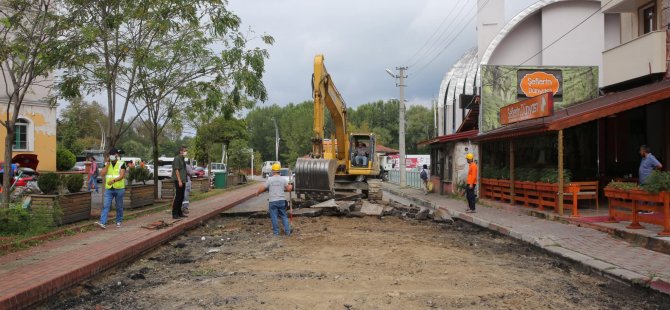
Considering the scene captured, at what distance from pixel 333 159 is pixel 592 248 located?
8444 millimetres

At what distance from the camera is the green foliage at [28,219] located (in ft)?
30.6

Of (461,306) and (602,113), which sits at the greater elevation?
(602,113)

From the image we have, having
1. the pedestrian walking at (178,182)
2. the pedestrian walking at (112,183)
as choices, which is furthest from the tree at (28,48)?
the pedestrian walking at (178,182)

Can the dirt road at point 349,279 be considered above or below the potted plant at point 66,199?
below

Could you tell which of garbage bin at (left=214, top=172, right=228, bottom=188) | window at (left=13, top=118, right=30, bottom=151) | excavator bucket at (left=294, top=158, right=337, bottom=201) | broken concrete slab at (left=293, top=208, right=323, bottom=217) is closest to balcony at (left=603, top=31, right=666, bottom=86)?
excavator bucket at (left=294, top=158, right=337, bottom=201)

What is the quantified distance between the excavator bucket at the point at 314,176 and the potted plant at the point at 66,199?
582cm

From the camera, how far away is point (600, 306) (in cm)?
581

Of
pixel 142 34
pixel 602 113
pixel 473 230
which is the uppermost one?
pixel 142 34

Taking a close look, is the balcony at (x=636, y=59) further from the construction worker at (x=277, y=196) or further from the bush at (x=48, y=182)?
the bush at (x=48, y=182)

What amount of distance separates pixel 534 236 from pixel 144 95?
36.2 ft

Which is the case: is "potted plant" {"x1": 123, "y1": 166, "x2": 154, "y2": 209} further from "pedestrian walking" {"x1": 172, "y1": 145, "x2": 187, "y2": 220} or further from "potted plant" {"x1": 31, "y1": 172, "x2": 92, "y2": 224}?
"pedestrian walking" {"x1": 172, "y1": 145, "x2": 187, "y2": 220}

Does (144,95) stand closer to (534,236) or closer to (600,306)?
(534,236)

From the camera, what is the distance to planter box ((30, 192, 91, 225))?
406 inches

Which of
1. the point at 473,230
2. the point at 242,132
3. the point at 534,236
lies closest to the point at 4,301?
the point at 534,236
